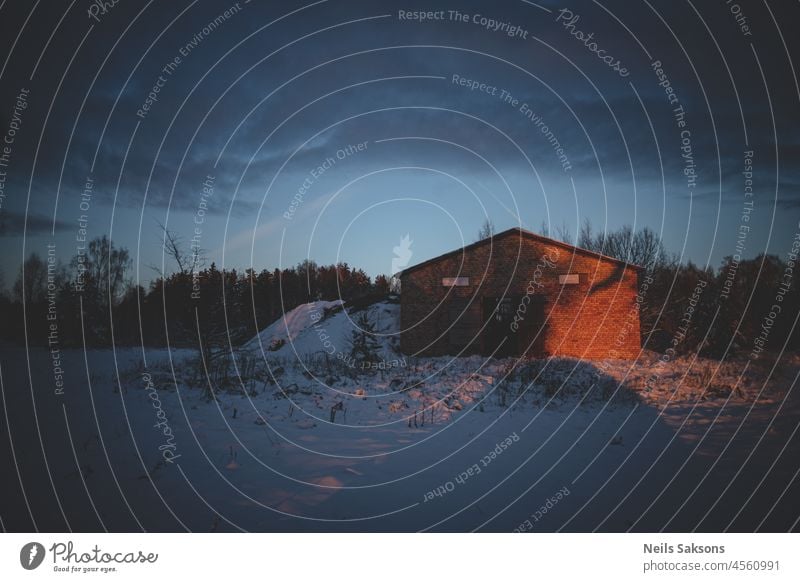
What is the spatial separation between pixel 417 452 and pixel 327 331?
57.4 ft

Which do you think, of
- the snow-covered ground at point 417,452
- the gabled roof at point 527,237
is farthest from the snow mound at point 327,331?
the snow-covered ground at point 417,452

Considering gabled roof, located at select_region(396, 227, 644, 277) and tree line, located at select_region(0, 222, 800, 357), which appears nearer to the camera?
tree line, located at select_region(0, 222, 800, 357)

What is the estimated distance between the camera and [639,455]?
5.87 m

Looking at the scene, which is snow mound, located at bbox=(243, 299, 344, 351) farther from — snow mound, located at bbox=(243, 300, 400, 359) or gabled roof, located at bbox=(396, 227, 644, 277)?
gabled roof, located at bbox=(396, 227, 644, 277)

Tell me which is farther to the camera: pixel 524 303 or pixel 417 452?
pixel 524 303

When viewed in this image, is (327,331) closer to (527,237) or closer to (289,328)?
(289,328)
